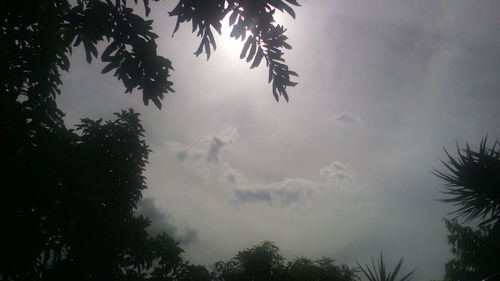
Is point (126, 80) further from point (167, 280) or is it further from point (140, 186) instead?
point (167, 280)

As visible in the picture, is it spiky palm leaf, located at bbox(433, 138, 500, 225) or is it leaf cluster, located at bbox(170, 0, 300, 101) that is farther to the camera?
spiky palm leaf, located at bbox(433, 138, 500, 225)

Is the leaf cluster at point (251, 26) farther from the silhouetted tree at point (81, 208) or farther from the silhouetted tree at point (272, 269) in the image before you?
the silhouetted tree at point (272, 269)

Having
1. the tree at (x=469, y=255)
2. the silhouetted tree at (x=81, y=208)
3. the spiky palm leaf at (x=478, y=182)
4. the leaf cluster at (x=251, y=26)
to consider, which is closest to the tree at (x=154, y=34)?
the leaf cluster at (x=251, y=26)

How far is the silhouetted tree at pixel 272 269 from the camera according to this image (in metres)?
20.1

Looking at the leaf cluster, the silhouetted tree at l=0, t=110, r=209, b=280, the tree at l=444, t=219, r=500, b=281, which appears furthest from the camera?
the tree at l=444, t=219, r=500, b=281

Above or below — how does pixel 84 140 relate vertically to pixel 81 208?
above

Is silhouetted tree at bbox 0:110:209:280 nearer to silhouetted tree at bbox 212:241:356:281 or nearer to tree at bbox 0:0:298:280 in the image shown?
tree at bbox 0:0:298:280

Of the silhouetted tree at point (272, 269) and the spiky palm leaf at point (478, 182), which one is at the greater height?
the spiky palm leaf at point (478, 182)

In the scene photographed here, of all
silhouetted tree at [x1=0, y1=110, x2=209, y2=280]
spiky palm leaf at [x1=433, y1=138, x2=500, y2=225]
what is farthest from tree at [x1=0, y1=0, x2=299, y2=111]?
spiky palm leaf at [x1=433, y1=138, x2=500, y2=225]

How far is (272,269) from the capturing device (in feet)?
67.5

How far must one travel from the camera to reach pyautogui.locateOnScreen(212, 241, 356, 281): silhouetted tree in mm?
20125

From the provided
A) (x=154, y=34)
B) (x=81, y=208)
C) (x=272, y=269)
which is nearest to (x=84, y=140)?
(x=81, y=208)

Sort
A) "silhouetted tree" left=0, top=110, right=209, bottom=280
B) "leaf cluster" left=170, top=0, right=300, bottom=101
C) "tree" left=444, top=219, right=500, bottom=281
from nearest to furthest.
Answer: "leaf cluster" left=170, top=0, right=300, bottom=101 < "silhouetted tree" left=0, top=110, right=209, bottom=280 < "tree" left=444, top=219, right=500, bottom=281

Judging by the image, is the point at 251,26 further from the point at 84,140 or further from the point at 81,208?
the point at 84,140
